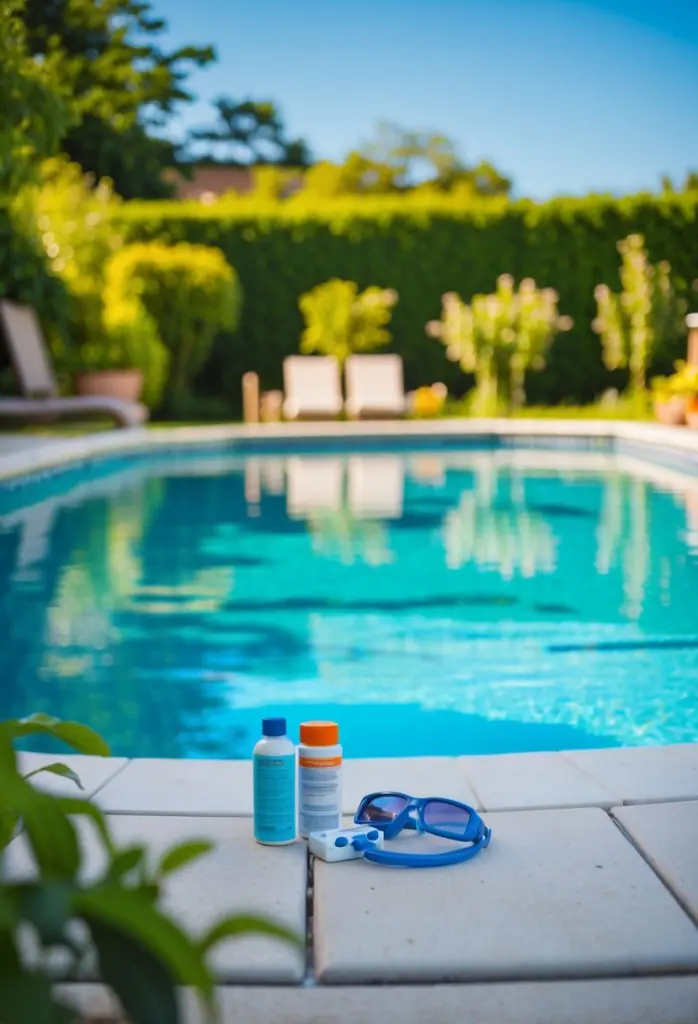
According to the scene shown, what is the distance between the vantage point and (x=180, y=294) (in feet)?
52.7

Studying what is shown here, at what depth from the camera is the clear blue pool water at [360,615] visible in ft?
13.1

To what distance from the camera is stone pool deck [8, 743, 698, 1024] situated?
5.57ft

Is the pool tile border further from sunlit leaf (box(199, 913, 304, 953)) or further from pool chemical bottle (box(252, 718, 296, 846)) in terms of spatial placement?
sunlit leaf (box(199, 913, 304, 953))

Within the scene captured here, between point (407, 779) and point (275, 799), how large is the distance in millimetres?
514

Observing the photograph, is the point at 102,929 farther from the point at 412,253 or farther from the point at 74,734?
the point at 412,253

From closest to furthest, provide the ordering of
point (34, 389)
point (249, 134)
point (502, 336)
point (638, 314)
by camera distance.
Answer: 1. point (34, 389)
2. point (502, 336)
3. point (638, 314)
4. point (249, 134)

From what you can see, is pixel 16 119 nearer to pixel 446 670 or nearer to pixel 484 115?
pixel 446 670

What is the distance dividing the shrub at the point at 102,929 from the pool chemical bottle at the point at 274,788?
132 centimetres

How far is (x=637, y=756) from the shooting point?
286cm

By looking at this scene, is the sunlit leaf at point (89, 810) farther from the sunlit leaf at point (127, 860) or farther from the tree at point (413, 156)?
the tree at point (413, 156)

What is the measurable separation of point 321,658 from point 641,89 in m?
25.4

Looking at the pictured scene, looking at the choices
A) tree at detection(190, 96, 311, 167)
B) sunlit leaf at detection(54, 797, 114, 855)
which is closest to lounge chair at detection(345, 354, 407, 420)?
sunlit leaf at detection(54, 797, 114, 855)

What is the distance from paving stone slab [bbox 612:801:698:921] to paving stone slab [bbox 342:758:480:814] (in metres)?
0.31

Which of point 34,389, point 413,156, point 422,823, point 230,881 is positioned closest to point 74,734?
point 230,881
